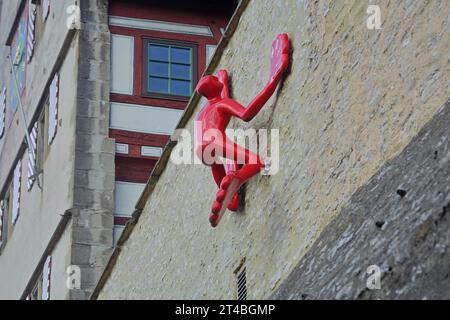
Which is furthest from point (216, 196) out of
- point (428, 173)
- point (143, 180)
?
point (143, 180)

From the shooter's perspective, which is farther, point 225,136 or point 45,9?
point 45,9

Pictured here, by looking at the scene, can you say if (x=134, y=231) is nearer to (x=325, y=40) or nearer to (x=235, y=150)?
(x=235, y=150)

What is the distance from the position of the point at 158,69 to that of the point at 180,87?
47cm

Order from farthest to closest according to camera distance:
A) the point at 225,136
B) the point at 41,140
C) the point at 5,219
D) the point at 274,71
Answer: the point at 5,219, the point at 41,140, the point at 225,136, the point at 274,71

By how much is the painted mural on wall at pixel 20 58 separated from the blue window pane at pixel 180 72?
5609 millimetres

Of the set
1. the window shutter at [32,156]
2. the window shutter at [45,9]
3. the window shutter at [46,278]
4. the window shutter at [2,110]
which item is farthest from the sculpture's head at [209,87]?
the window shutter at [2,110]

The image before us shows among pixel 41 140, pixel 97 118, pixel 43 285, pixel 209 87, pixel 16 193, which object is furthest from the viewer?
pixel 16 193

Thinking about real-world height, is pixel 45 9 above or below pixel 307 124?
above

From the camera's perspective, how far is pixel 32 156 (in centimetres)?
2955

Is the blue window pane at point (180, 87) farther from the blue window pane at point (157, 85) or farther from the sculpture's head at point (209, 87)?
the sculpture's head at point (209, 87)

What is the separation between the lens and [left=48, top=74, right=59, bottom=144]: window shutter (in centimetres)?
2798

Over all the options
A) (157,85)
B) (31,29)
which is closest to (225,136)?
(157,85)

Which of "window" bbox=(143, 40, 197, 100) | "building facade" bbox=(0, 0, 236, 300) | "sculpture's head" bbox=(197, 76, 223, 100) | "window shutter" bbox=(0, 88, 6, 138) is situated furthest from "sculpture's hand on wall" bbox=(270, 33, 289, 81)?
"window shutter" bbox=(0, 88, 6, 138)

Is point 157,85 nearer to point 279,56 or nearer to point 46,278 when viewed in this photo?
point 46,278
